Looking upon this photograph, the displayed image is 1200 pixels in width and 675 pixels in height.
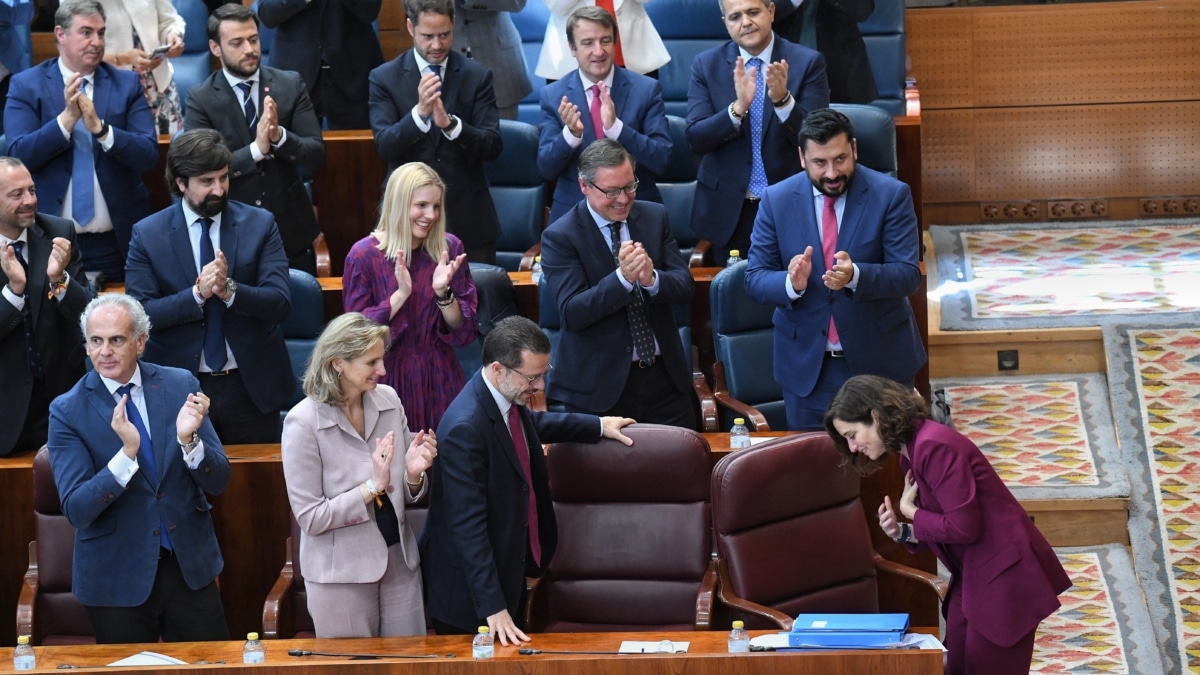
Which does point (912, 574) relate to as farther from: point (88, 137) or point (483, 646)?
point (88, 137)

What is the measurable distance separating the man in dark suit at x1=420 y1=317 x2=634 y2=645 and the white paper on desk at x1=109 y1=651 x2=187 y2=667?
0.61 m

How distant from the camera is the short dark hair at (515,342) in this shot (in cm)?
348

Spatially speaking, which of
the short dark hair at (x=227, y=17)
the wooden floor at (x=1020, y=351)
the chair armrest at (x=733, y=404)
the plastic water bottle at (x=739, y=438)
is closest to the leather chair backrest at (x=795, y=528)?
the plastic water bottle at (x=739, y=438)

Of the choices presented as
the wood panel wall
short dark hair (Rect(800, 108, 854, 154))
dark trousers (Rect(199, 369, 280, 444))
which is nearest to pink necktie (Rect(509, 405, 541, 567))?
dark trousers (Rect(199, 369, 280, 444))

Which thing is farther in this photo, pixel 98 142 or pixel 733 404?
pixel 98 142

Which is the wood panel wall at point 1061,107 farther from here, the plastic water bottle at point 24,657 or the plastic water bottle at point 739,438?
the plastic water bottle at point 24,657

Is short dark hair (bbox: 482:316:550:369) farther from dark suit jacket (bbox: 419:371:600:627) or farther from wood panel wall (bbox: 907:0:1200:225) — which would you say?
wood panel wall (bbox: 907:0:1200:225)

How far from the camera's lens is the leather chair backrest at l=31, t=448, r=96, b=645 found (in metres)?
3.85

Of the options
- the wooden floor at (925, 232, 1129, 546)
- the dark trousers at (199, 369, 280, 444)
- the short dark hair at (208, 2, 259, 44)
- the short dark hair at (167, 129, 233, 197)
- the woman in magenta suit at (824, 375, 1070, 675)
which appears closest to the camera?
the woman in magenta suit at (824, 375, 1070, 675)

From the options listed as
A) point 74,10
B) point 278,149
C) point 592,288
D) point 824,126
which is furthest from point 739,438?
point 74,10

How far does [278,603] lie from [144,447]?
490mm

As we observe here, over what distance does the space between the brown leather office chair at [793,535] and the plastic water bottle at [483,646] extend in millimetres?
637

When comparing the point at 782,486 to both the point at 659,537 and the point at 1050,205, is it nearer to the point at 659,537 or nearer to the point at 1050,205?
Result: the point at 659,537

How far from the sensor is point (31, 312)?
423 centimetres
